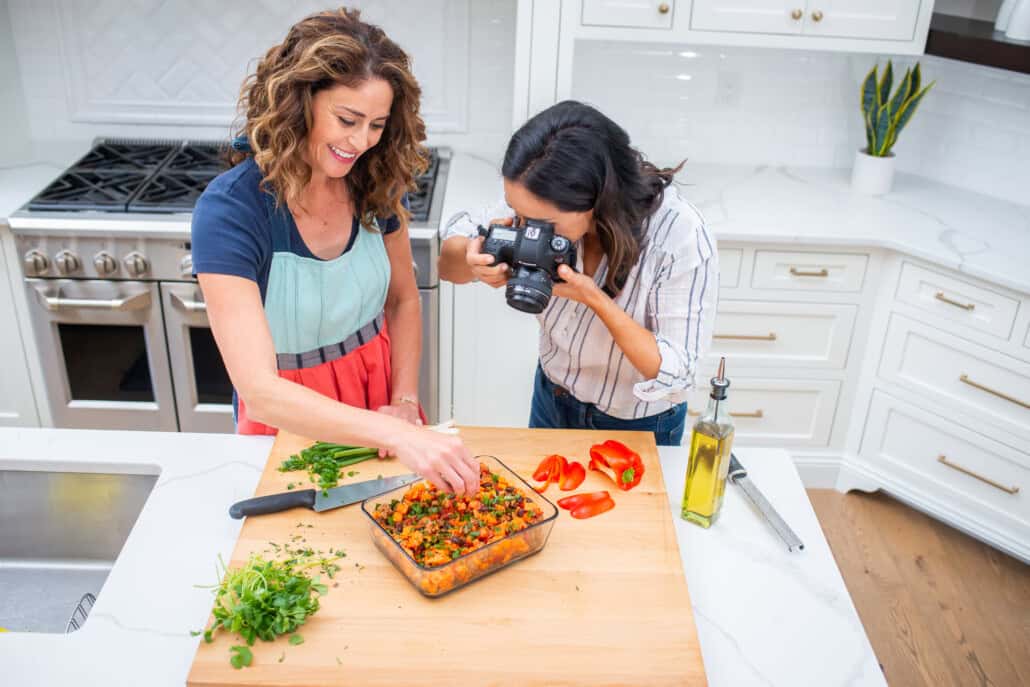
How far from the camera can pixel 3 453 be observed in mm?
1629

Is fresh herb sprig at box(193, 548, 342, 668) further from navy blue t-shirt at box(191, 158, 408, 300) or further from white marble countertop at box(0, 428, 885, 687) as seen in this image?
navy blue t-shirt at box(191, 158, 408, 300)

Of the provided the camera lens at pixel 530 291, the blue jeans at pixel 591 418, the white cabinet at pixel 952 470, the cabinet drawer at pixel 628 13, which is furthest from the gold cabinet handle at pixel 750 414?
the camera lens at pixel 530 291

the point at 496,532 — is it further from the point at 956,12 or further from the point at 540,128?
the point at 956,12

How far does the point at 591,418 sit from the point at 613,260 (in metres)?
0.37

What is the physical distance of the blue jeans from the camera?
6.10 feet

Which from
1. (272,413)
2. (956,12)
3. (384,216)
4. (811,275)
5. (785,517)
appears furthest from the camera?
(956,12)

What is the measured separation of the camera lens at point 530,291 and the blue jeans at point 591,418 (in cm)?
39

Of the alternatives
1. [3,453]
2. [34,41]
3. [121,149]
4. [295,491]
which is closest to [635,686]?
[295,491]

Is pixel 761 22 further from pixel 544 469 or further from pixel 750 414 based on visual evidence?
pixel 544 469

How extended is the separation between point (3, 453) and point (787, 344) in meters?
2.16

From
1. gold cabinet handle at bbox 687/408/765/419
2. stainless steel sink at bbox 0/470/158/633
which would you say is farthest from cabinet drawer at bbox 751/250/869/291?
stainless steel sink at bbox 0/470/158/633

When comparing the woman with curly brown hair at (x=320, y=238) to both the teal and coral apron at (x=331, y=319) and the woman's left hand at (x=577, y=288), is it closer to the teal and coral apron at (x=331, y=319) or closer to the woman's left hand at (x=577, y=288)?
the teal and coral apron at (x=331, y=319)

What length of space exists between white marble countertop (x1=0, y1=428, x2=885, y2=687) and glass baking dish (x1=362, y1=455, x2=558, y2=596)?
9.4 inches

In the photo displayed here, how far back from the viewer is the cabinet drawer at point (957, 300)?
257cm
